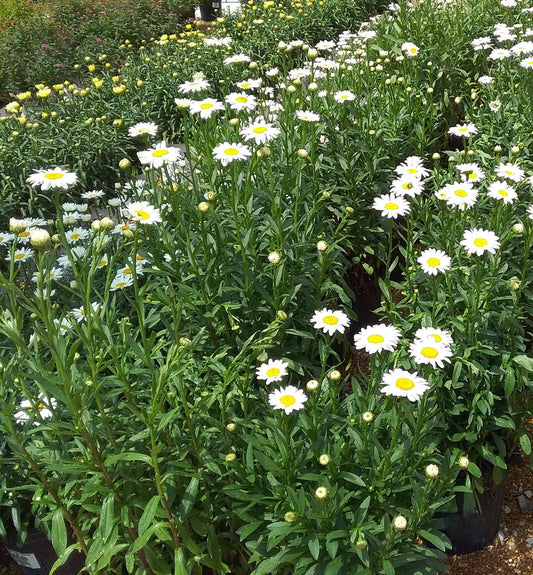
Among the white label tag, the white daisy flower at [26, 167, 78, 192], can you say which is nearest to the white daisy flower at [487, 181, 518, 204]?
the white daisy flower at [26, 167, 78, 192]

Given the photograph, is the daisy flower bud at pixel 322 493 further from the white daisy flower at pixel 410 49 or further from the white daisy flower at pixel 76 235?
the white daisy flower at pixel 410 49

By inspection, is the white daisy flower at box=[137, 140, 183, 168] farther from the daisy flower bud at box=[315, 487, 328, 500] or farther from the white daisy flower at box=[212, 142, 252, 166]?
the daisy flower bud at box=[315, 487, 328, 500]

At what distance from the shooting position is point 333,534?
1652 mm

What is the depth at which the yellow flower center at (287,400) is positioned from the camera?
1720 mm

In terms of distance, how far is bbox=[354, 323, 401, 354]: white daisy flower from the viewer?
5.78 ft

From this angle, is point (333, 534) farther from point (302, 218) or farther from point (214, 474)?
point (302, 218)

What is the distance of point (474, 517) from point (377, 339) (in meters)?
1.04

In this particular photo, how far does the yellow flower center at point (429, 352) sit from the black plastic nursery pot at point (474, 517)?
80 cm

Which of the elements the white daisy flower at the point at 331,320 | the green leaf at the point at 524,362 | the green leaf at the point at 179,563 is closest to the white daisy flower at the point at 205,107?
the white daisy flower at the point at 331,320

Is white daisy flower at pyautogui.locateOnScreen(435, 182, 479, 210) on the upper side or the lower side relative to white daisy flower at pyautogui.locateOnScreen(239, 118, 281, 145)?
lower

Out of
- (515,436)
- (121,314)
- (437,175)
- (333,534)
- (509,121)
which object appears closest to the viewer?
(333,534)

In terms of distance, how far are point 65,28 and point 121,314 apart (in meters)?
8.38

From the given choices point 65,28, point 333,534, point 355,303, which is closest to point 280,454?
point 333,534

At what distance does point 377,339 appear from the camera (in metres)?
1.80
